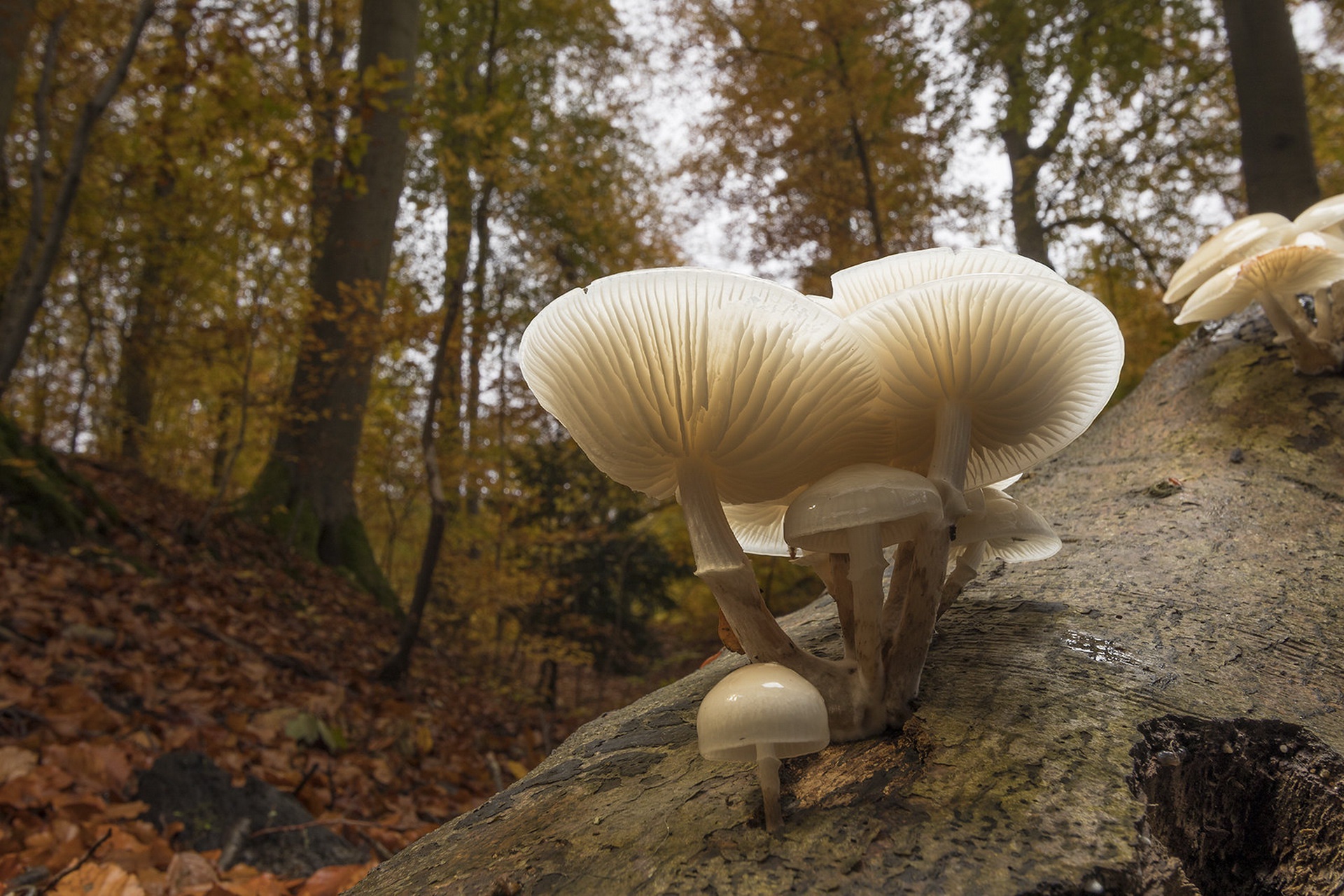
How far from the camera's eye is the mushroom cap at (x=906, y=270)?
1351mm

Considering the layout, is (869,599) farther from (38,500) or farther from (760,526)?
(38,500)

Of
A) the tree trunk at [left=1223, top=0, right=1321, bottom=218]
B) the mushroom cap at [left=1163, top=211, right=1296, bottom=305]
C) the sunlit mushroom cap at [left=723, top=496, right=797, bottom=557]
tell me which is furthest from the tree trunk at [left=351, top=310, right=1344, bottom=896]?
the tree trunk at [left=1223, top=0, right=1321, bottom=218]

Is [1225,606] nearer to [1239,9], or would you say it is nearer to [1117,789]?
[1117,789]

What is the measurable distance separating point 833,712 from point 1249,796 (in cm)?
Answer: 65

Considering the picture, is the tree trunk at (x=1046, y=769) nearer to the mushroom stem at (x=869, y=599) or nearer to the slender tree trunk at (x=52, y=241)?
the mushroom stem at (x=869, y=599)

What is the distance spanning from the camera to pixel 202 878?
7.60 feet

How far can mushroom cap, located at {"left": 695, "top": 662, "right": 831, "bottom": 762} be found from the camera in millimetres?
978

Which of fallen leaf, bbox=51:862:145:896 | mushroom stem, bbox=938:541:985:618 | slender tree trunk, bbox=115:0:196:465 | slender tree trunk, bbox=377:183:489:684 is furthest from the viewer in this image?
slender tree trunk, bbox=115:0:196:465

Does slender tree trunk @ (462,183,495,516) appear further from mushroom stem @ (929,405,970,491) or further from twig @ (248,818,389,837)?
mushroom stem @ (929,405,970,491)

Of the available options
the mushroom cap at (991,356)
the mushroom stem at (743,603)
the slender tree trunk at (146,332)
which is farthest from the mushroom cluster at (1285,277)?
the slender tree trunk at (146,332)

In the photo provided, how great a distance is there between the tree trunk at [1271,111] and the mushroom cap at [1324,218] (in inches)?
87.8

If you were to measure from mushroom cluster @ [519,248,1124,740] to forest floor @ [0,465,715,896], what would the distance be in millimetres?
1996

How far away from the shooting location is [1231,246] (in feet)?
7.32

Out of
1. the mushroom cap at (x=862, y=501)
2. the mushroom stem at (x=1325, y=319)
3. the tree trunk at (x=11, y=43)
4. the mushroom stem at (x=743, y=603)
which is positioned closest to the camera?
the mushroom cap at (x=862, y=501)
